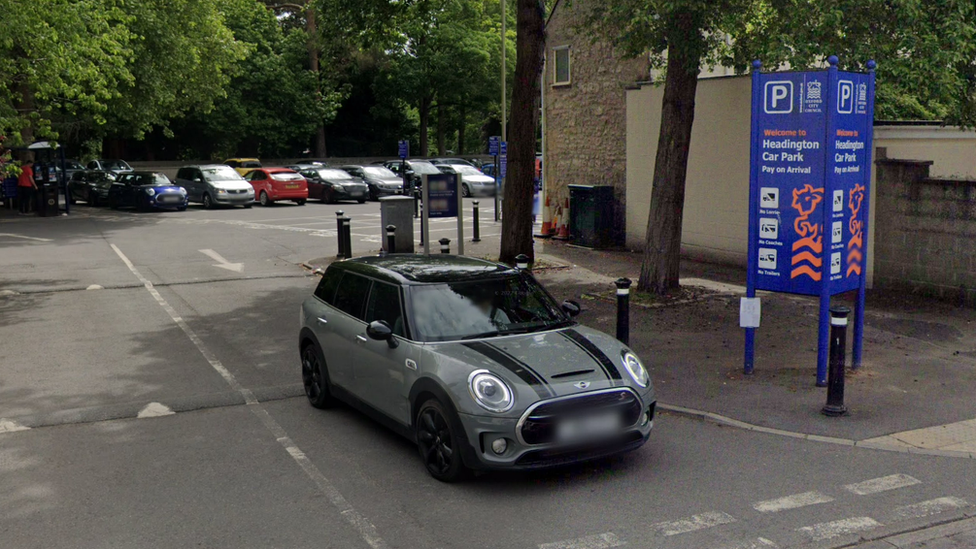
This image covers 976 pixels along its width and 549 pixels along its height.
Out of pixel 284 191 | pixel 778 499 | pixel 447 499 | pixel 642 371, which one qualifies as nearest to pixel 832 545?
pixel 778 499

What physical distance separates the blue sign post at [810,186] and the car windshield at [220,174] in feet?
95.9

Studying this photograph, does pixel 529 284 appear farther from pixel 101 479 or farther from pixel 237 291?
pixel 237 291

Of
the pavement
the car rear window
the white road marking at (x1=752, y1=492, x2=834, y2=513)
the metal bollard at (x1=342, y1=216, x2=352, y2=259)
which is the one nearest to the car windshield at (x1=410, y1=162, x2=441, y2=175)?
the metal bollard at (x1=342, y1=216, x2=352, y2=259)

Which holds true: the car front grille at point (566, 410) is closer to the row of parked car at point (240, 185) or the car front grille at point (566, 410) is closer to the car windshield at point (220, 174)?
the row of parked car at point (240, 185)

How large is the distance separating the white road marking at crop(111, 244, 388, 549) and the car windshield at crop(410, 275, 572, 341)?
135 cm

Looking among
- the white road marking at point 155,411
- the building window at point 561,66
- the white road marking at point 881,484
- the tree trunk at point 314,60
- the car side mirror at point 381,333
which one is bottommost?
the white road marking at point 881,484

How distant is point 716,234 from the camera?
17812mm

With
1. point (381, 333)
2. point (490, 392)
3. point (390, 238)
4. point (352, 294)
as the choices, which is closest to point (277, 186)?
point (390, 238)

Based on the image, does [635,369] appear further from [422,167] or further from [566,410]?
[422,167]

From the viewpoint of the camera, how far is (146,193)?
110 ft

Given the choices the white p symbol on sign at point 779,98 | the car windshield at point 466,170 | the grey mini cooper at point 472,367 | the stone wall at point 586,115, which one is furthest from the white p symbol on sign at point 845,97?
the car windshield at point 466,170

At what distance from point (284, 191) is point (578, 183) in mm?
17882

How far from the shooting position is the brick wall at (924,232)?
517 inches

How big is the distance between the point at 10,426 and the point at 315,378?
2790 millimetres
